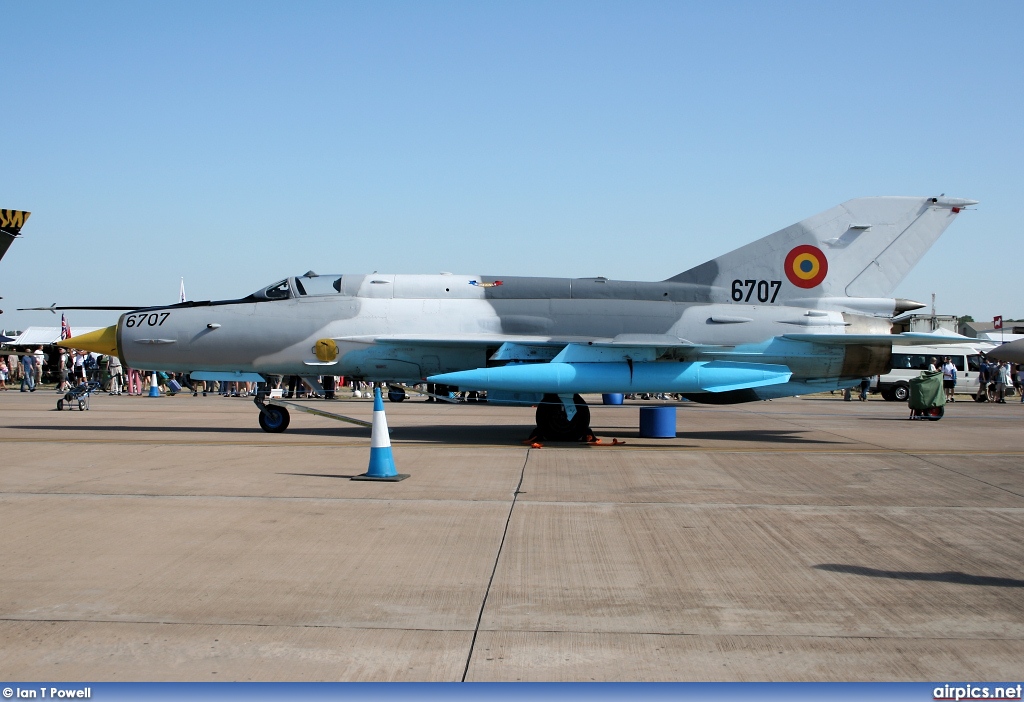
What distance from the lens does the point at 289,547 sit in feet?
20.5

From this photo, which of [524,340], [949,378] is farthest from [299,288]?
[949,378]

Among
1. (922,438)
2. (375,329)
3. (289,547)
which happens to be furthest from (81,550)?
(922,438)

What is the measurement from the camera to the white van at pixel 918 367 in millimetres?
33125

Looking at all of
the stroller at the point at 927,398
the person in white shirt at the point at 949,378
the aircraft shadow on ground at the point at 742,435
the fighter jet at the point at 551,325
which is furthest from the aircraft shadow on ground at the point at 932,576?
the person in white shirt at the point at 949,378

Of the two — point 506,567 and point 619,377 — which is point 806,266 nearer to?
point 619,377

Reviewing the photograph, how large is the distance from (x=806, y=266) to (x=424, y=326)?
21.9ft

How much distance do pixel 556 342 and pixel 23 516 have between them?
26.7 feet

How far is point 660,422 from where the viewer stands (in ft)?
48.9

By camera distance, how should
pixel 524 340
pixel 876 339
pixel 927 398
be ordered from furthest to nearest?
→ pixel 927 398, pixel 876 339, pixel 524 340

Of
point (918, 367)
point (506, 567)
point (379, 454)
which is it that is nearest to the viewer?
point (506, 567)

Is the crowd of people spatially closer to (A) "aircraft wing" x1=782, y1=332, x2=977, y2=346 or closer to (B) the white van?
(B) the white van

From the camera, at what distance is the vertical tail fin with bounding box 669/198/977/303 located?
Result: 15.2 metres

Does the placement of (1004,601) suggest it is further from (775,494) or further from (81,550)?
(81,550)

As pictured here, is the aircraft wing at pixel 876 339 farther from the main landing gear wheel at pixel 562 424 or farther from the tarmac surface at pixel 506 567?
the main landing gear wheel at pixel 562 424
